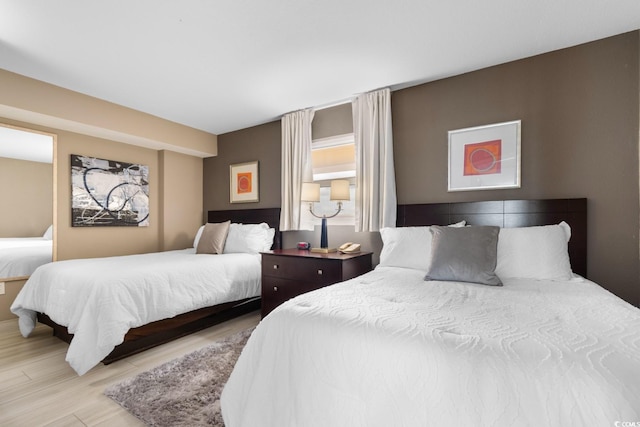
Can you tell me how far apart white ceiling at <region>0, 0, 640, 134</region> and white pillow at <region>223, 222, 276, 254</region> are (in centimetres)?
155

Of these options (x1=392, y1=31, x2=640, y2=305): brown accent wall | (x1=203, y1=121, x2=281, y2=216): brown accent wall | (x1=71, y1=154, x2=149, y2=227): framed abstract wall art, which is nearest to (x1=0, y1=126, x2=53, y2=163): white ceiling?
(x1=71, y1=154, x2=149, y2=227): framed abstract wall art

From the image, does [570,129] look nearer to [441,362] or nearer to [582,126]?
[582,126]

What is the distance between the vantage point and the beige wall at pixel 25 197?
305 centimetres

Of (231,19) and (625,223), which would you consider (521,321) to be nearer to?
(625,223)

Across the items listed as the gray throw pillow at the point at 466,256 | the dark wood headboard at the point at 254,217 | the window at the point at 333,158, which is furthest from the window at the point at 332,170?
the gray throw pillow at the point at 466,256

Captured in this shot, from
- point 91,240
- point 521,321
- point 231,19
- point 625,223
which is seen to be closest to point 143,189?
point 91,240

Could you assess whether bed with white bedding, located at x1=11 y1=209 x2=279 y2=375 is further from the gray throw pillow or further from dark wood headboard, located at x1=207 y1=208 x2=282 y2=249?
the gray throw pillow

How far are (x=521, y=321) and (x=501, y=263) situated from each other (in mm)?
927

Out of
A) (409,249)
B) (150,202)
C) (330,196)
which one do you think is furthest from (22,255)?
(409,249)

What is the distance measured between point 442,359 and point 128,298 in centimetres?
229

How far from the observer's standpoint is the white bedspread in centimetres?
305

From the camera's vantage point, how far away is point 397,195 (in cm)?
302

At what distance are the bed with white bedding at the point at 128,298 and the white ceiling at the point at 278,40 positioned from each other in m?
1.71

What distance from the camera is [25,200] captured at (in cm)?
317
